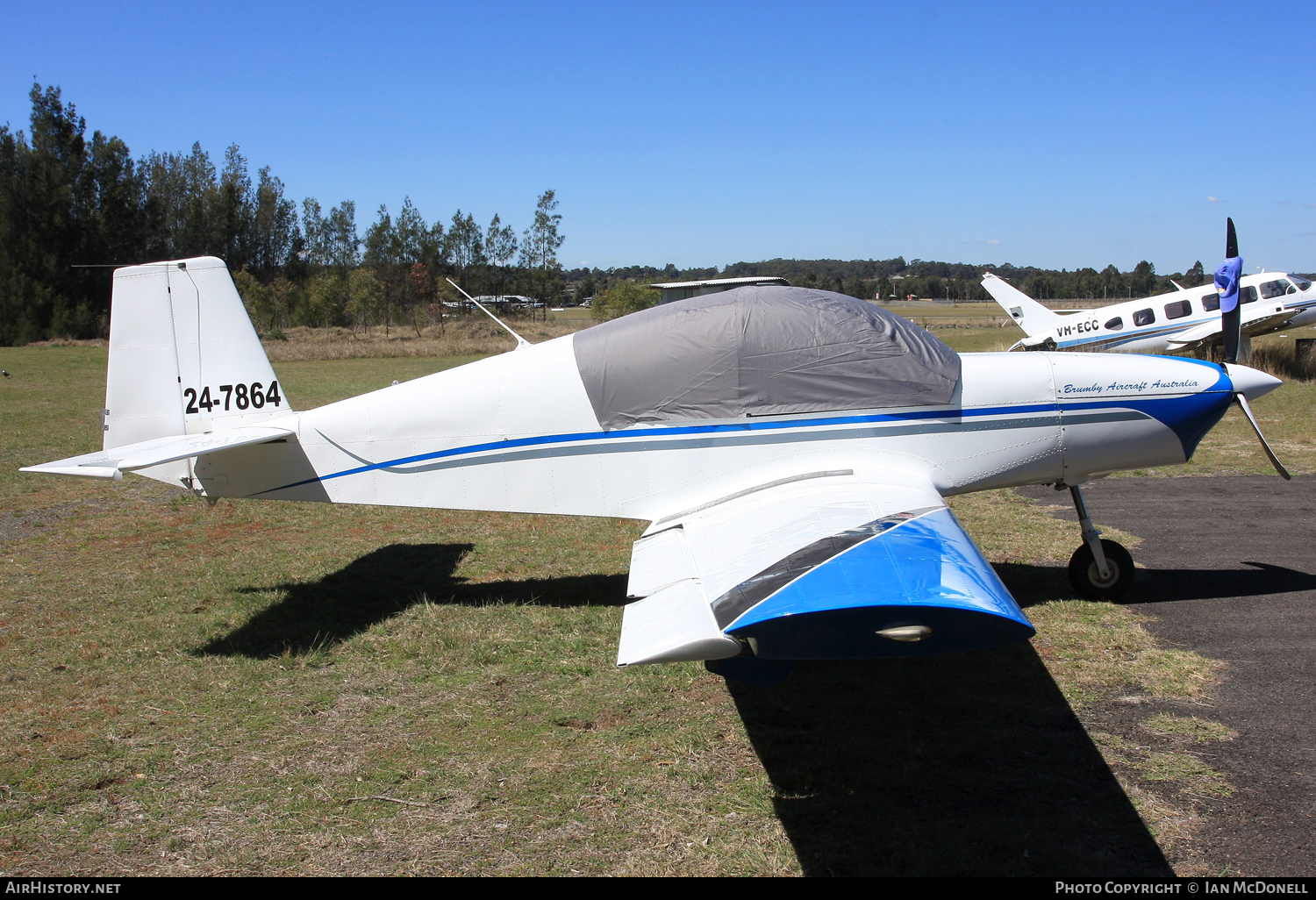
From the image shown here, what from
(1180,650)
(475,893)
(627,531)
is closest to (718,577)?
(475,893)

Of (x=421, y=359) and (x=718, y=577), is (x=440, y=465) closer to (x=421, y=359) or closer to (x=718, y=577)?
(x=718, y=577)

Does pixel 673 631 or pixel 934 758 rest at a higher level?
pixel 673 631

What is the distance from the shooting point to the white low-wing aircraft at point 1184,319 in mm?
20594

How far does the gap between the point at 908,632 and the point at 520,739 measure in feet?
7.14

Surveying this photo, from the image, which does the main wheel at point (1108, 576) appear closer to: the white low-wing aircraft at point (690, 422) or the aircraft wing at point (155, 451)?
the white low-wing aircraft at point (690, 422)

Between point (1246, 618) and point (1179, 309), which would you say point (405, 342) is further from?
point (1246, 618)

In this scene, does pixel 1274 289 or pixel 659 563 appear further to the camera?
pixel 1274 289

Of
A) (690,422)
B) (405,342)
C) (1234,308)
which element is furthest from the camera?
(405,342)

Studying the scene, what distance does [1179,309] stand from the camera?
2066cm

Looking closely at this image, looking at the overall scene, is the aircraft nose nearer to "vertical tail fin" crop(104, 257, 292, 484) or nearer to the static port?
the static port

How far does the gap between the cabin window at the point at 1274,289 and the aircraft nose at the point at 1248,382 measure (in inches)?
766

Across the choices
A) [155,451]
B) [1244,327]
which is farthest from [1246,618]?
[1244,327]

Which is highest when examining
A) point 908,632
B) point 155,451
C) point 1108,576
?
point 155,451

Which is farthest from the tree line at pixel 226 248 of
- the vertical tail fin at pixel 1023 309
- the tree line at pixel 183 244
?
the vertical tail fin at pixel 1023 309
